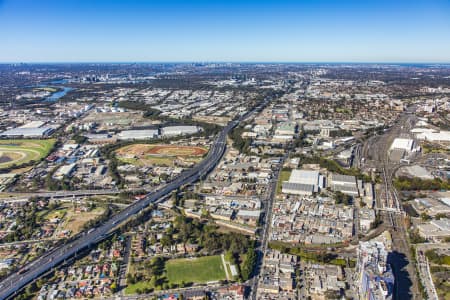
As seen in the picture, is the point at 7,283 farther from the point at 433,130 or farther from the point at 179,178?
the point at 433,130

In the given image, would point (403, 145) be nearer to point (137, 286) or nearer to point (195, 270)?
point (195, 270)

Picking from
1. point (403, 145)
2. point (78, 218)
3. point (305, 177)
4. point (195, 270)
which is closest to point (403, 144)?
point (403, 145)

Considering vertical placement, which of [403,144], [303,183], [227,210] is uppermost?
[403,144]

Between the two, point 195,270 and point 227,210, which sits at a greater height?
point 227,210

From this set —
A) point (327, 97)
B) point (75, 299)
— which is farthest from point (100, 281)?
point (327, 97)

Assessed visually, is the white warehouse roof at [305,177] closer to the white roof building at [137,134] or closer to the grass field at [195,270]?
the grass field at [195,270]

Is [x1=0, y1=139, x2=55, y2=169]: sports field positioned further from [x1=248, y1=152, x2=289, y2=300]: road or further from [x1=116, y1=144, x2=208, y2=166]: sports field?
[x1=248, y1=152, x2=289, y2=300]: road

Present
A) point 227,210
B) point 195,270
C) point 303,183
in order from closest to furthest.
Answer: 1. point 195,270
2. point 227,210
3. point 303,183

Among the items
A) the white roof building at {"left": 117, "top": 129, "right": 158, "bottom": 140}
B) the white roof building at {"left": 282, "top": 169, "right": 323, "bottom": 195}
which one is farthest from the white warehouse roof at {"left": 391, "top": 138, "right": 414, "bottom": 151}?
the white roof building at {"left": 117, "top": 129, "right": 158, "bottom": 140}

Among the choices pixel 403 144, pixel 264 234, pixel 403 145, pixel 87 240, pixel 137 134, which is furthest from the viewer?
pixel 137 134
